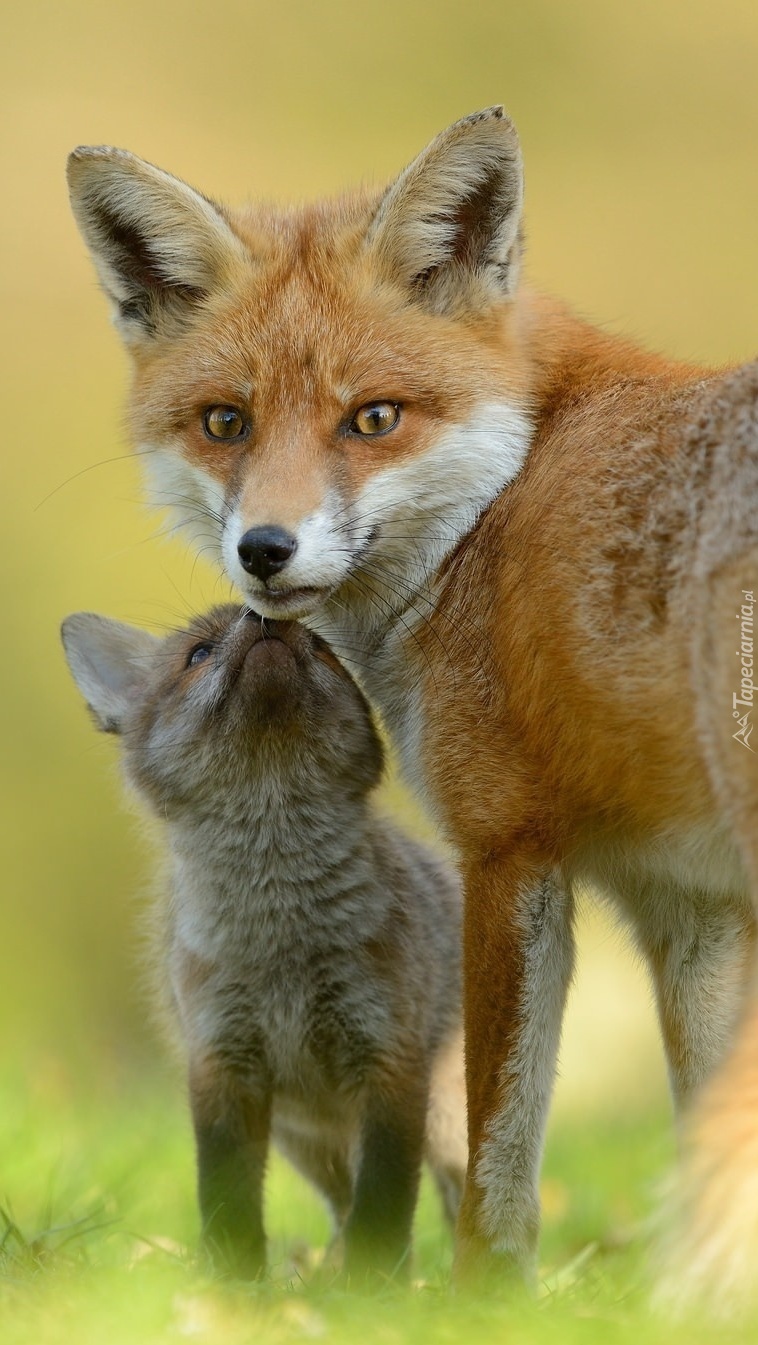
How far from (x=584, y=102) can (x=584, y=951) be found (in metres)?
9.85

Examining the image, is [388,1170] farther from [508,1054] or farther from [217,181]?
[217,181]

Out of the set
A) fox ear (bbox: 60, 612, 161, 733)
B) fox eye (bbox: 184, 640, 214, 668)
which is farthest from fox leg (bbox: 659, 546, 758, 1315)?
fox ear (bbox: 60, 612, 161, 733)

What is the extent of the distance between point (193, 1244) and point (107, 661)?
2252mm

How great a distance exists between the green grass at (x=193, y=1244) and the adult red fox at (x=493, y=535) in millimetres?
621

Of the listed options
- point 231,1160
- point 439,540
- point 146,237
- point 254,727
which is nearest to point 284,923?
point 254,727

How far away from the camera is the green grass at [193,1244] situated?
3869 millimetres

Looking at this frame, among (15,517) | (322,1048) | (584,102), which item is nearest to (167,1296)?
(322,1048)

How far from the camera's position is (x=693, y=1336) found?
3678 mm

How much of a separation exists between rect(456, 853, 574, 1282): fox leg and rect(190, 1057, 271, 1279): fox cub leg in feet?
2.32

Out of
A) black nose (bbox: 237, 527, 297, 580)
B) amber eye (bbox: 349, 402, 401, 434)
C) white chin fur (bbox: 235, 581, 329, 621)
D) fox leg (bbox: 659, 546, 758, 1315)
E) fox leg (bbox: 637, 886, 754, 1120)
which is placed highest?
amber eye (bbox: 349, 402, 401, 434)

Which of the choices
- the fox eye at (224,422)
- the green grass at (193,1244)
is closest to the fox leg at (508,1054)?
the green grass at (193,1244)

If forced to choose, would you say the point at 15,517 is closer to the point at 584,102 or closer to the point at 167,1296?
the point at 584,102

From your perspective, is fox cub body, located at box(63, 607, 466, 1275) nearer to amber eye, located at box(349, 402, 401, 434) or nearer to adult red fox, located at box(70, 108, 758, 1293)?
adult red fox, located at box(70, 108, 758, 1293)

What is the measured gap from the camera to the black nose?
457cm
